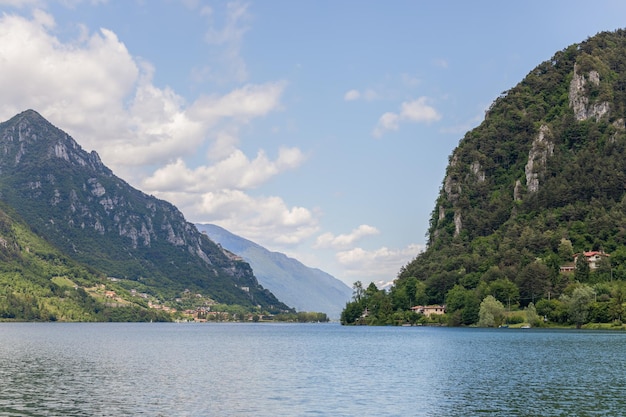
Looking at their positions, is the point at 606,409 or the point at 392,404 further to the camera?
the point at 392,404

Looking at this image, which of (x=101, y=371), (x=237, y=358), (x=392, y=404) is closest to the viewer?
(x=392, y=404)

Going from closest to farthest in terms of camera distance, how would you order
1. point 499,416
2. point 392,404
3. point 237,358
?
1. point 499,416
2. point 392,404
3. point 237,358

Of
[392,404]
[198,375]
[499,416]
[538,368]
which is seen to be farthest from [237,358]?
[499,416]

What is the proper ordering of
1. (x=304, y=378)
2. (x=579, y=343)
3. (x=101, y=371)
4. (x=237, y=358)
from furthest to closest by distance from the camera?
(x=579, y=343) → (x=237, y=358) → (x=101, y=371) → (x=304, y=378)

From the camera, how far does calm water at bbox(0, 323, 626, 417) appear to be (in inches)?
2431

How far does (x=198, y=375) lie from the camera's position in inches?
3516

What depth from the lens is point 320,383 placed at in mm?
80312

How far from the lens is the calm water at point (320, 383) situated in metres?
61.8

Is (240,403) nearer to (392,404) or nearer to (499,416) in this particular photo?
(392,404)

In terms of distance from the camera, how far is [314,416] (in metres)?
58.2

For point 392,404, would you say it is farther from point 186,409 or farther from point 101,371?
point 101,371

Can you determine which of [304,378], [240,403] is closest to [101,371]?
[304,378]

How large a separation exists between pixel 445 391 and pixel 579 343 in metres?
77.4

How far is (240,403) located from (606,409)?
107 ft
